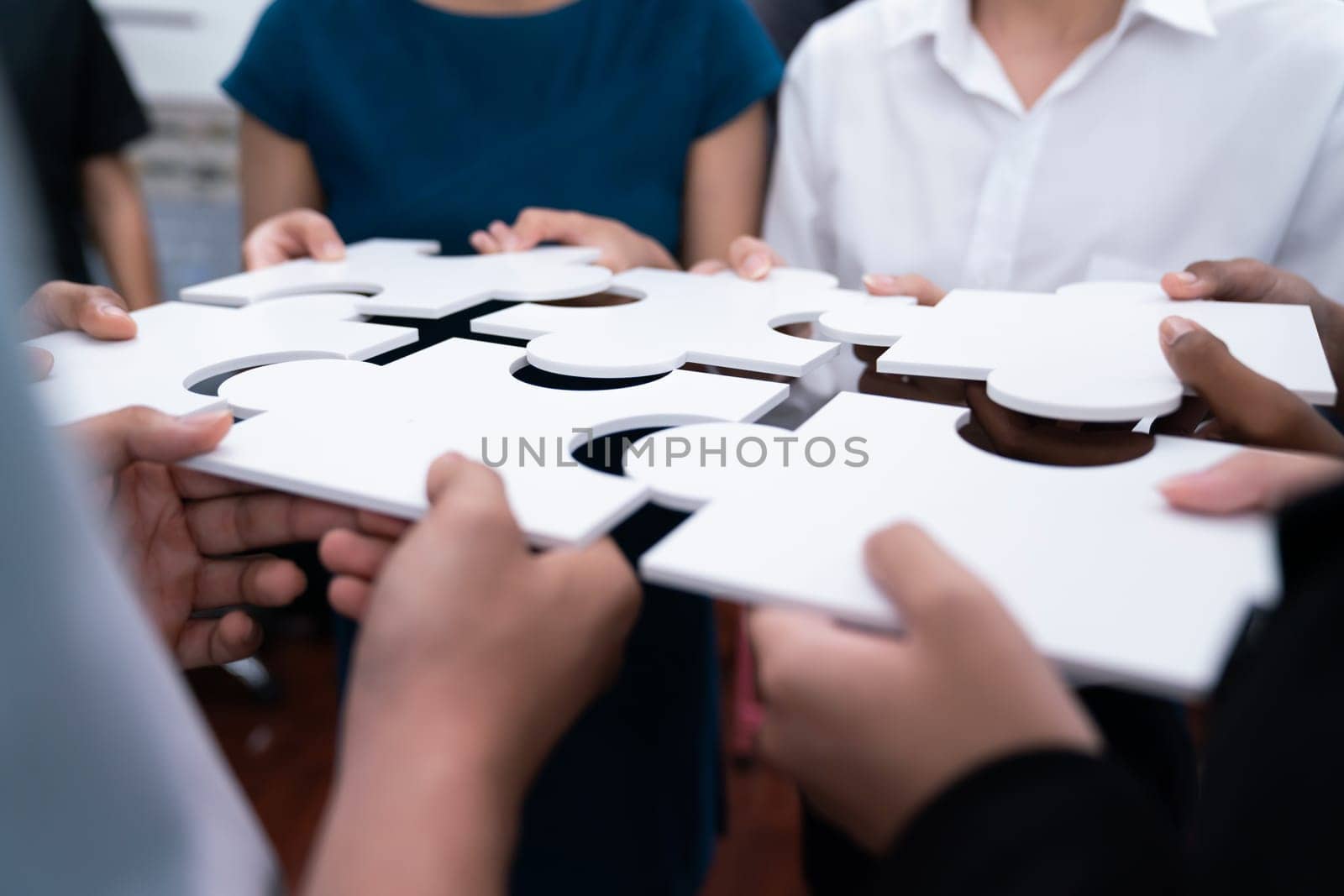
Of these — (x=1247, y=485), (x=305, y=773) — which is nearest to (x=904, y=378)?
(x=1247, y=485)

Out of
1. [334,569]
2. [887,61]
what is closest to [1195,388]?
[334,569]

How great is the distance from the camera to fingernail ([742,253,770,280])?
865mm

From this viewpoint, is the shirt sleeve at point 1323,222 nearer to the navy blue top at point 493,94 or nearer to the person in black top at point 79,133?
the navy blue top at point 493,94

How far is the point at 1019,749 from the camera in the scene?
0.31 metres

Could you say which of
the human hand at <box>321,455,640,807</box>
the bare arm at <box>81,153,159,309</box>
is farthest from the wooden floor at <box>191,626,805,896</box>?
the human hand at <box>321,455,640,807</box>

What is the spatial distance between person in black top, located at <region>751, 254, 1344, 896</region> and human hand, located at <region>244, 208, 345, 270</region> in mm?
764

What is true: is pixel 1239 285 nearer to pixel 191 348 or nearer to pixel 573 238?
pixel 573 238

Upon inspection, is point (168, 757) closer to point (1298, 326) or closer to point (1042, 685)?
point (1042, 685)

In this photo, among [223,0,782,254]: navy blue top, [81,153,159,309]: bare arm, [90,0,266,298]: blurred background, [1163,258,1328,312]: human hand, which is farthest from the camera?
[90,0,266,298]: blurred background

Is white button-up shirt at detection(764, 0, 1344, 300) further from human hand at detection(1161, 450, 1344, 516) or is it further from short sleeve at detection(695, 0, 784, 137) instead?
human hand at detection(1161, 450, 1344, 516)

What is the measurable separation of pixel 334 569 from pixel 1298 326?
2.26 feet

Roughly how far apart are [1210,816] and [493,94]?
1079 mm

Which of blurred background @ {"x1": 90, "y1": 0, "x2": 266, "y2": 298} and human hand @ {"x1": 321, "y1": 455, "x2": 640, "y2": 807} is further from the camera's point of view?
blurred background @ {"x1": 90, "y1": 0, "x2": 266, "y2": 298}

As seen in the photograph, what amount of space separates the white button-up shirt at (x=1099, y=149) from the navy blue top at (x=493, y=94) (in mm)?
215
